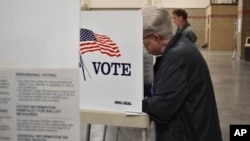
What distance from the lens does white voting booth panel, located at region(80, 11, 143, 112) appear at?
5.51 feet

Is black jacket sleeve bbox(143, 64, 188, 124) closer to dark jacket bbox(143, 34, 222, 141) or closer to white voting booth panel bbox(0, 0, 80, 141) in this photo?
dark jacket bbox(143, 34, 222, 141)

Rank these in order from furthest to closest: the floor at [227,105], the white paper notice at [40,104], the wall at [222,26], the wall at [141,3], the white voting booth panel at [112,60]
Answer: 1. the wall at [141,3]
2. the wall at [222,26]
3. the floor at [227,105]
4. the white voting booth panel at [112,60]
5. the white paper notice at [40,104]

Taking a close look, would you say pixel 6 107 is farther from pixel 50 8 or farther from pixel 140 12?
pixel 140 12

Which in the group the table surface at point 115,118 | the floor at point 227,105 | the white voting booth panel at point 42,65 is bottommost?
the floor at point 227,105

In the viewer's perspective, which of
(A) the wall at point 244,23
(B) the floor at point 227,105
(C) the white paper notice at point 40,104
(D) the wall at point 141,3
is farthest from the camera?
(D) the wall at point 141,3

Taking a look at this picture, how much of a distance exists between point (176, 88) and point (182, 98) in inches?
2.2

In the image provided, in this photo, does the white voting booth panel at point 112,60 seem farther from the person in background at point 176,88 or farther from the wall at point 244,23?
the wall at point 244,23

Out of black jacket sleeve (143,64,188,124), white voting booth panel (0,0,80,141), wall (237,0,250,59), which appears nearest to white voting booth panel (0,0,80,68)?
white voting booth panel (0,0,80,141)

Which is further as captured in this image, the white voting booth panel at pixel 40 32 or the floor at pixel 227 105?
the floor at pixel 227 105

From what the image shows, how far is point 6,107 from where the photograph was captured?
3.74 feet

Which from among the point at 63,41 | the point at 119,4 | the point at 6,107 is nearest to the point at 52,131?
the point at 6,107

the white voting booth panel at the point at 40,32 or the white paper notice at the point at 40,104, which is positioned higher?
the white voting booth panel at the point at 40,32

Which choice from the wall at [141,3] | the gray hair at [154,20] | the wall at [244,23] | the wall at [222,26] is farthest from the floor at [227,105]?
the wall at [141,3]

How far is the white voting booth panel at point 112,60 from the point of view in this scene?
168cm
